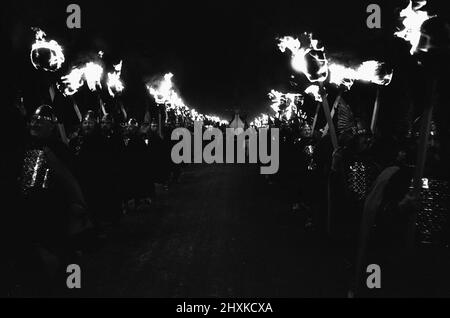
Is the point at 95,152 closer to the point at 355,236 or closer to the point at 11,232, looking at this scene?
the point at 11,232

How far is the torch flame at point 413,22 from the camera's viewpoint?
14.6 ft

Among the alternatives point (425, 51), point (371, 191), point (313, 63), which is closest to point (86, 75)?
point (313, 63)

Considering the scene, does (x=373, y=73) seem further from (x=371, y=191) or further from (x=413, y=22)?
(x=371, y=191)

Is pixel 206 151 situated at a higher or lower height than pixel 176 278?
higher

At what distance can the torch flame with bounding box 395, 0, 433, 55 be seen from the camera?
445 centimetres

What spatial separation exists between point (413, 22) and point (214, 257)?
4333 mm

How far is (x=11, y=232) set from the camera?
3967 millimetres

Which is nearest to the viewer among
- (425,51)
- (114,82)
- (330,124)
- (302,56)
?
(425,51)

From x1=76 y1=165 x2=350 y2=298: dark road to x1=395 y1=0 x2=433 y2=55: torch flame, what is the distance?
3.09m

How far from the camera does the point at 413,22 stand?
4551mm

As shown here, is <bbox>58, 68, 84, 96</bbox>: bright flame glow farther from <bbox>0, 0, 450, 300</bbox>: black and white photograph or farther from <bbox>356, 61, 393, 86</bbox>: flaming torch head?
<bbox>356, 61, 393, 86</bbox>: flaming torch head

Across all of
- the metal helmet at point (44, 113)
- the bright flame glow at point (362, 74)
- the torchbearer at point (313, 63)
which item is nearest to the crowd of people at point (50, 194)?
the metal helmet at point (44, 113)
